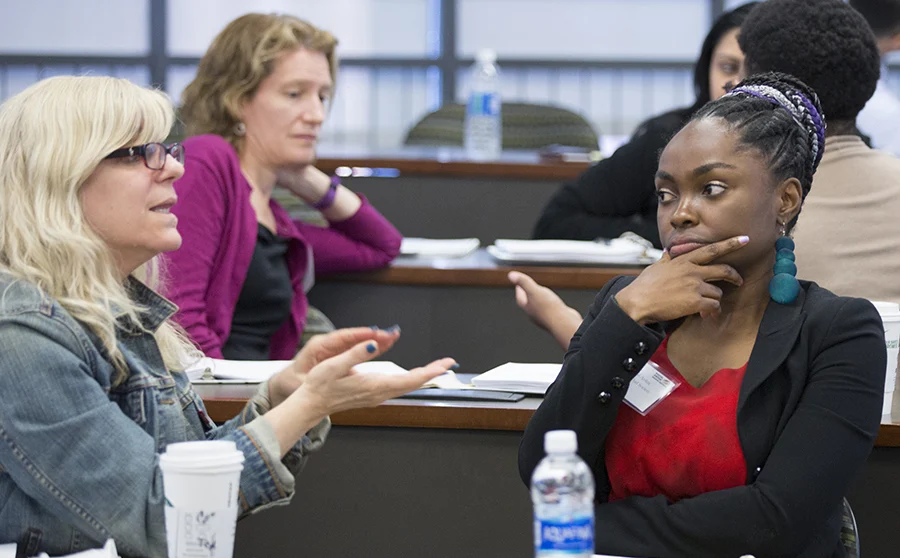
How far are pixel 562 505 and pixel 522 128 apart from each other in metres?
4.25

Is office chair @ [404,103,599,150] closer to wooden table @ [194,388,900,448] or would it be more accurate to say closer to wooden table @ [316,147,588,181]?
wooden table @ [316,147,588,181]

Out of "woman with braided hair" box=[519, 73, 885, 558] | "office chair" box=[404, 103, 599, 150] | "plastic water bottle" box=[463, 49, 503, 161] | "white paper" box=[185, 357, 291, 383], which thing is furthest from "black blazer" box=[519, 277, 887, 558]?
"office chair" box=[404, 103, 599, 150]

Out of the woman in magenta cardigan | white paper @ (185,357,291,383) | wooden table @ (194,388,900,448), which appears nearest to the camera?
wooden table @ (194,388,900,448)

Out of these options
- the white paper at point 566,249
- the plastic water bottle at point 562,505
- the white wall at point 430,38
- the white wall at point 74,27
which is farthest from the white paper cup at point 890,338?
the white wall at point 74,27

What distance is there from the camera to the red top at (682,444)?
4.71ft

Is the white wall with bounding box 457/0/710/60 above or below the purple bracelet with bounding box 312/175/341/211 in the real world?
above

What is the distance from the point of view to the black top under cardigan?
10.4ft

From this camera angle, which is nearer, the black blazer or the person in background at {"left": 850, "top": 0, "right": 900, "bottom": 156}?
the black blazer

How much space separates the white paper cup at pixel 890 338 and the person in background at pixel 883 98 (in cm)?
188

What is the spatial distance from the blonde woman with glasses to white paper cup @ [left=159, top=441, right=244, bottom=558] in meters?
0.18

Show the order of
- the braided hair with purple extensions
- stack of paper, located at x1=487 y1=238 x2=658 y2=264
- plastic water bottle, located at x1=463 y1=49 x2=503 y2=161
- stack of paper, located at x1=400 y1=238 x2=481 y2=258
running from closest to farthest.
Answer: the braided hair with purple extensions < stack of paper, located at x1=487 y1=238 x2=658 y2=264 < stack of paper, located at x1=400 y1=238 x2=481 y2=258 < plastic water bottle, located at x1=463 y1=49 x2=503 y2=161

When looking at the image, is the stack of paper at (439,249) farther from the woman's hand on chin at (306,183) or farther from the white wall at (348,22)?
the white wall at (348,22)

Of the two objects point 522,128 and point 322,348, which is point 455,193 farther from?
point 322,348

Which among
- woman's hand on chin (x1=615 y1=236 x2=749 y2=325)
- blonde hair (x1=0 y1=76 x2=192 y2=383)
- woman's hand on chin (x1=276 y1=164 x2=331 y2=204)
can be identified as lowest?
woman's hand on chin (x1=276 y1=164 x2=331 y2=204)
